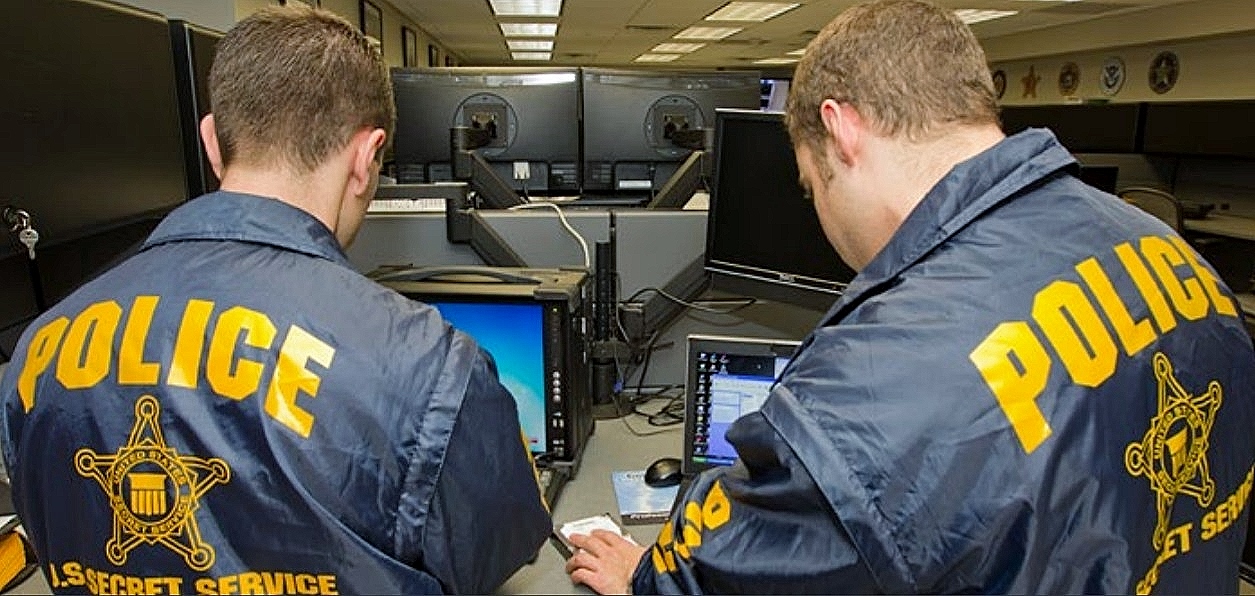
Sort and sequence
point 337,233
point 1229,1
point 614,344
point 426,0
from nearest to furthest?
point 337,233, point 614,344, point 1229,1, point 426,0

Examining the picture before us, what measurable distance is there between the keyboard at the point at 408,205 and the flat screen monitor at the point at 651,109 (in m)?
0.48

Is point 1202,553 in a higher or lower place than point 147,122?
lower

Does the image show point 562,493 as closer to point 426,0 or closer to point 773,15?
point 426,0

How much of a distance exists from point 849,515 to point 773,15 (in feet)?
27.3

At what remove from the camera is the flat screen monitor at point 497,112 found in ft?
6.93

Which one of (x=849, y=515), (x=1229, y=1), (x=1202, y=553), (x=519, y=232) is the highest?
(x=1229, y=1)

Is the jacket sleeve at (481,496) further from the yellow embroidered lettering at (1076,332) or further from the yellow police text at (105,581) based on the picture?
the yellow embroidered lettering at (1076,332)

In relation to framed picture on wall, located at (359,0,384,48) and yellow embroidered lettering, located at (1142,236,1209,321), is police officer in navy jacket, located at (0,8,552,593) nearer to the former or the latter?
yellow embroidered lettering, located at (1142,236,1209,321)

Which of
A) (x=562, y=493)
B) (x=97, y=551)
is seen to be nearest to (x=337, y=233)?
(x=97, y=551)

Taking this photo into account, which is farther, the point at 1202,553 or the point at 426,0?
the point at 426,0

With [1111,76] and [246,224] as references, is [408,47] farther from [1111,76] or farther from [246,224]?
[246,224]

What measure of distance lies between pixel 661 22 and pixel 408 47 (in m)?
2.93

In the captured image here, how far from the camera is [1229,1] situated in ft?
21.4

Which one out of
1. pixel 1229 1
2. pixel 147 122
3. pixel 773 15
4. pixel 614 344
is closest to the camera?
pixel 147 122
